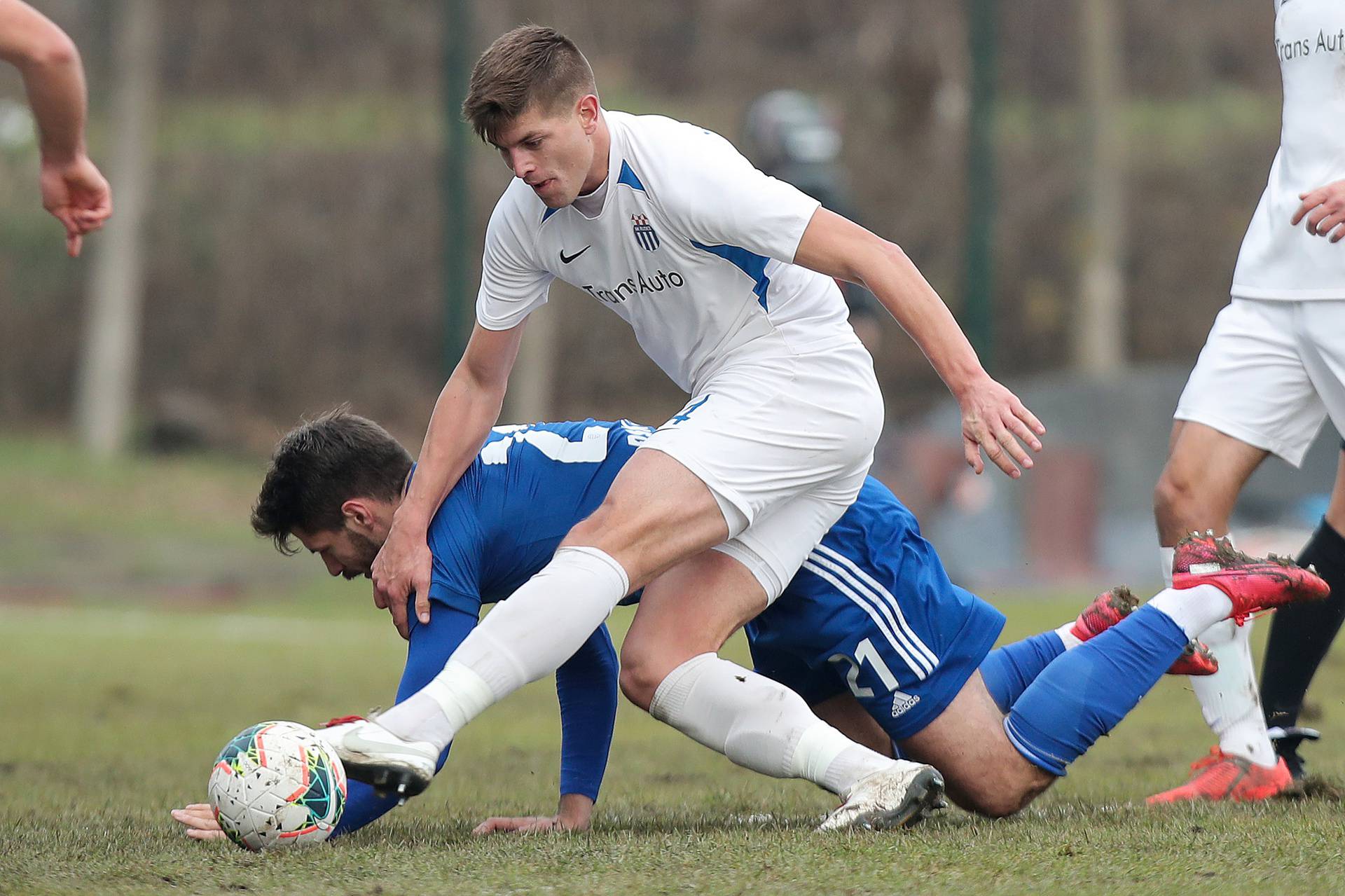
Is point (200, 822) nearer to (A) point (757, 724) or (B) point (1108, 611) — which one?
(A) point (757, 724)

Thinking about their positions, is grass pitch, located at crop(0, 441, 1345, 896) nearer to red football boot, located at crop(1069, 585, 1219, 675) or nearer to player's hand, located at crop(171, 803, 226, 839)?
player's hand, located at crop(171, 803, 226, 839)

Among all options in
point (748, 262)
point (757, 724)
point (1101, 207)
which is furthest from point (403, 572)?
point (1101, 207)

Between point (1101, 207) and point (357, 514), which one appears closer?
point (357, 514)

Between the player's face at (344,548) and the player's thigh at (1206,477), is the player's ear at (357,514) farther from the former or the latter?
the player's thigh at (1206,477)

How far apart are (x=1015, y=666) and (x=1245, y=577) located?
65 cm

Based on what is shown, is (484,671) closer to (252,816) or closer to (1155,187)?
(252,816)

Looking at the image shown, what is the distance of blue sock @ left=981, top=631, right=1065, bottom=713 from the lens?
425 cm

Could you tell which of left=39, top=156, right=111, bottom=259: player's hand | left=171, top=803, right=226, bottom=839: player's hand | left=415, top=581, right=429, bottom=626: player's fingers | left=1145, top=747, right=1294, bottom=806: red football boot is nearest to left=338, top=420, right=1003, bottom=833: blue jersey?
left=415, top=581, right=429, bottom=626: player's fingers

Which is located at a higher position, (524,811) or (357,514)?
(357,514)

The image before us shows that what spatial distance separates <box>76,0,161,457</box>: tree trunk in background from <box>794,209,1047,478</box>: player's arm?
13.5m

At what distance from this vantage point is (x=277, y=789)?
11.2ft

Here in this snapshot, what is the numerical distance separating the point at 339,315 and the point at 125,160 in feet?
8.74

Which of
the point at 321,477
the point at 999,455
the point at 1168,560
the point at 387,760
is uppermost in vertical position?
the point at 999,455

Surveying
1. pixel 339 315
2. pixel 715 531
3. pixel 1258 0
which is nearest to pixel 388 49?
pixel 339 315
